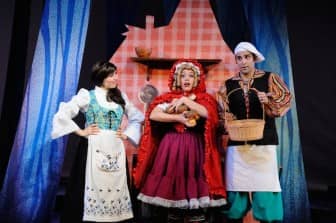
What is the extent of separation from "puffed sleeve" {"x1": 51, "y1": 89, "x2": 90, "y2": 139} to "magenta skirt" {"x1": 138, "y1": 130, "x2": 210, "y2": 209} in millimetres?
679

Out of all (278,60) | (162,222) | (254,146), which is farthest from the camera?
(278,60)

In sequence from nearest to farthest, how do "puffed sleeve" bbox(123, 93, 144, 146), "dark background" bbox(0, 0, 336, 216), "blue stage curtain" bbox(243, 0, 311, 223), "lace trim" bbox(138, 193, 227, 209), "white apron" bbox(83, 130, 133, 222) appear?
"lace trim" bbox(138, 193, 227, 209) < "white apron" bbox(83, 130, 133, 222) < "puffed sleeve" bbox(123, 93, 144, 146) < "blue stage curtain" bbox(243, 0, 311, 223) < "dark background" bbox(0, 0, 336, 216)

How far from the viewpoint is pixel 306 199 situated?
12.3ft

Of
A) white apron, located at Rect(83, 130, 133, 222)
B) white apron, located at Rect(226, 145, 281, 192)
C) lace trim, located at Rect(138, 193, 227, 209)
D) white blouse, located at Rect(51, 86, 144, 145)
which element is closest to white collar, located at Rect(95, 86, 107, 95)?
white blouse, located at Rect(51, 86, 144, 145)

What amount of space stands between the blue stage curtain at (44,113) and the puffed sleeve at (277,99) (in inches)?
66.4

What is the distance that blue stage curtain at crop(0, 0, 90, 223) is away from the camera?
3.75 m

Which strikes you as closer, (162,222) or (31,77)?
(162,222)

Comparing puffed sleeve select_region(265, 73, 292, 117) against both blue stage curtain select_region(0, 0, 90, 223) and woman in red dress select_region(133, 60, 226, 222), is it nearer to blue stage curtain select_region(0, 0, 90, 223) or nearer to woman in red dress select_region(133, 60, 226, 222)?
woman in red dress select_region(133, 60, 226, 222)

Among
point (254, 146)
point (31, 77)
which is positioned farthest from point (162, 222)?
point (31, 77)

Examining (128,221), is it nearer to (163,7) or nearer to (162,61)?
(162,61)

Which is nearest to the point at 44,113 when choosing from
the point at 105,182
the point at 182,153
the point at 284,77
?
the point at 105,182

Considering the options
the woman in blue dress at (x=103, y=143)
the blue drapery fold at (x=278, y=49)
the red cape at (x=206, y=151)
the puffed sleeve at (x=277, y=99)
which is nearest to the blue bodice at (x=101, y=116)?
the woman in blue dress at (x=103, y=143)

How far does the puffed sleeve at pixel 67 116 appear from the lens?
3.25 meters

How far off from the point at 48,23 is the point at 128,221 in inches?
75.3
